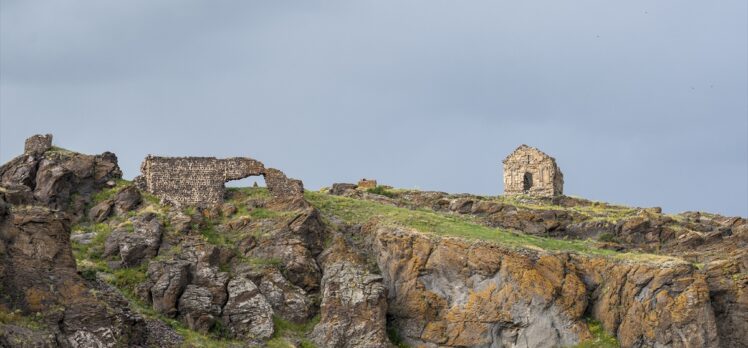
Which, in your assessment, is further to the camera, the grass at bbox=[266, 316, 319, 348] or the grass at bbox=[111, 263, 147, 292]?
the grass at bbox=[111, 263, 147, 292]

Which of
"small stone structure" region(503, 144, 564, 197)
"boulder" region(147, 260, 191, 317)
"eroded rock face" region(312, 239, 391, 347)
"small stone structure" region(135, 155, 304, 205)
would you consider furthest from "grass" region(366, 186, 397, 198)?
"boulder" region(147, 260, 191, 317)

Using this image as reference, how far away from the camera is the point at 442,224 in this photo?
5772 cm

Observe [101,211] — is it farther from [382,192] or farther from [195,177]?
[382,192]

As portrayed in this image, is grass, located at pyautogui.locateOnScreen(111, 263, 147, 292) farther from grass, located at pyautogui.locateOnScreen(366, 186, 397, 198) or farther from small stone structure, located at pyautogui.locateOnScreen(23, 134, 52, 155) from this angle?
grass, located at pyautogui.locateOnScreen(366, 186, 397, 198)

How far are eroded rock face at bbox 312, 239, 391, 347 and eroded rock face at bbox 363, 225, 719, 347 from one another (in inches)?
67.6

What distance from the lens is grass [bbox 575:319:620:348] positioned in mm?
50625

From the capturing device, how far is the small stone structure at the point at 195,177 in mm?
59625

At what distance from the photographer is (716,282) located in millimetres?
52750

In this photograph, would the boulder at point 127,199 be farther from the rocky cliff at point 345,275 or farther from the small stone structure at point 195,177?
the small stone structure at point 195,177

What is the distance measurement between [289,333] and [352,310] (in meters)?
A: 2.73

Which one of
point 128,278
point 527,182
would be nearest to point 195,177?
point 128,278

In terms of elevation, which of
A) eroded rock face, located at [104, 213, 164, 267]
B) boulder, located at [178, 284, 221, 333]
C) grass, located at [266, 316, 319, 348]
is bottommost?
grass, located at [266, 316, 319, 348]

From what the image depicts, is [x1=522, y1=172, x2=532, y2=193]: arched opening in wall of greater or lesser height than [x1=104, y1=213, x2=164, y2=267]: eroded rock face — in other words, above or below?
above

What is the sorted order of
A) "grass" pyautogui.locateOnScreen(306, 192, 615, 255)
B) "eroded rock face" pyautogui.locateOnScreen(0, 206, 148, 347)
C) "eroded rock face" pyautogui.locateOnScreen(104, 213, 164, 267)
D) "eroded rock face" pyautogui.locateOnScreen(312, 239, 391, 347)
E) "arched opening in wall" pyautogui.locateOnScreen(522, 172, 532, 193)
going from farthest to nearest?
1. "arched opening in wall" pyautogui.locateOnScreen(522, 172, 532, 193)
2. "grass" pyautogui.locateOnScreen(306, 192, 615, 255)
3. "eroded rock face" pyautogui.locateOnScreen(104, 213, 164, 267)
4. "eroded rock face" pyautogui.locateOnScreen(312, 239, 391, 347)
5. "eroded rock face" pyautogui.locateOnScreen(0, 206, 148, 347)
